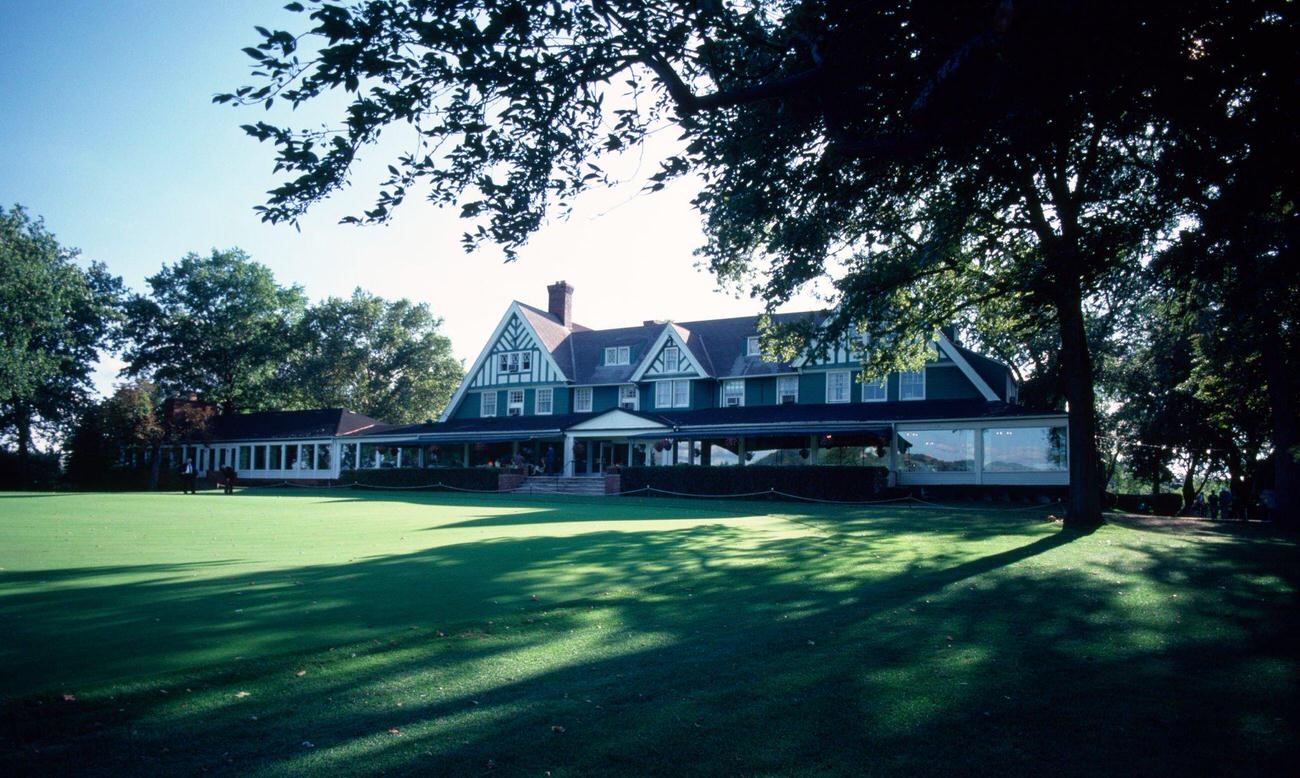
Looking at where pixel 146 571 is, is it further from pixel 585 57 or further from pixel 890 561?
pixel 890 561

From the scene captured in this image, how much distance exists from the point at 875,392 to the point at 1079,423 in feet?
61.9

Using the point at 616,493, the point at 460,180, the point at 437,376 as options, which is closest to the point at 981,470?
the point at 616,493

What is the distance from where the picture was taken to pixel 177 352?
203 feet

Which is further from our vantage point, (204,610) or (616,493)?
(616,493)

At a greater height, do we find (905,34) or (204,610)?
(905,34)

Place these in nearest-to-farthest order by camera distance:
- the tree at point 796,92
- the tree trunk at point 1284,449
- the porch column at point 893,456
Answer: the tree at point 796,92, the tree trunk at point 1284,449, the porch column at point 893,456

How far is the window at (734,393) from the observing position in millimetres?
41312

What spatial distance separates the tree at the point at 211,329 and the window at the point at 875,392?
49.4 m

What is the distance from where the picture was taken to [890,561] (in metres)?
10.9

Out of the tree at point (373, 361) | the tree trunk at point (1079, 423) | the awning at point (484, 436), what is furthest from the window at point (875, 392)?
the tree at point (373, 361)

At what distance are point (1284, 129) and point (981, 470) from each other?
2637 cm

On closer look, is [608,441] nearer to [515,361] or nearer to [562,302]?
[515,361]

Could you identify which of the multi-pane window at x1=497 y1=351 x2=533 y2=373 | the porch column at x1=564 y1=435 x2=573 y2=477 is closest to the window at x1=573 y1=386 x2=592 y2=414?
the multi-pane window at x1=497 y1=351 x2=533 y2=373

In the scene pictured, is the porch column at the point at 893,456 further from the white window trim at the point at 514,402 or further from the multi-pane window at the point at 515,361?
the white window trim at the point at 514,402
